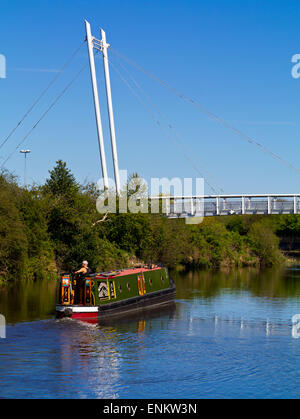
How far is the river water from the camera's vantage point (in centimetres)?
1530

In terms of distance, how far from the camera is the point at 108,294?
1000 inches

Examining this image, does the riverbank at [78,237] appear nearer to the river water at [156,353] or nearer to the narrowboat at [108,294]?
the river water at [156,353]

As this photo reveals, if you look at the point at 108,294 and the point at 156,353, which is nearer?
the point at 156,353

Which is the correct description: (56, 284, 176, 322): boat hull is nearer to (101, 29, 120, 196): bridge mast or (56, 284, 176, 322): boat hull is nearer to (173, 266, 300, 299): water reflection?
(173, 266, 300, 299): water reflection

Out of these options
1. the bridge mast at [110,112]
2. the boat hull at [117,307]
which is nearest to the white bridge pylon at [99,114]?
the bridge mast at [110,112]

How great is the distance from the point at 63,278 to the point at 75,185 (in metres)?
27.5

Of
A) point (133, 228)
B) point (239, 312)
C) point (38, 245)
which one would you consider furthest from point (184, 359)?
point (133, 228)

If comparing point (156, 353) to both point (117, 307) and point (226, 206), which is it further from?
point (226, 206)

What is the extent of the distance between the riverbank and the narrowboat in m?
11.9

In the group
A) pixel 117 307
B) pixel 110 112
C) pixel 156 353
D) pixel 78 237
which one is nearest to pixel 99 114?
pixel 110 112

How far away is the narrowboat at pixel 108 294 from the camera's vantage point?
2409 centimetres

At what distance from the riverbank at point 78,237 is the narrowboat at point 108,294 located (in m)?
11.9

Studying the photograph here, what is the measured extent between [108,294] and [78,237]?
21260 millimetres
